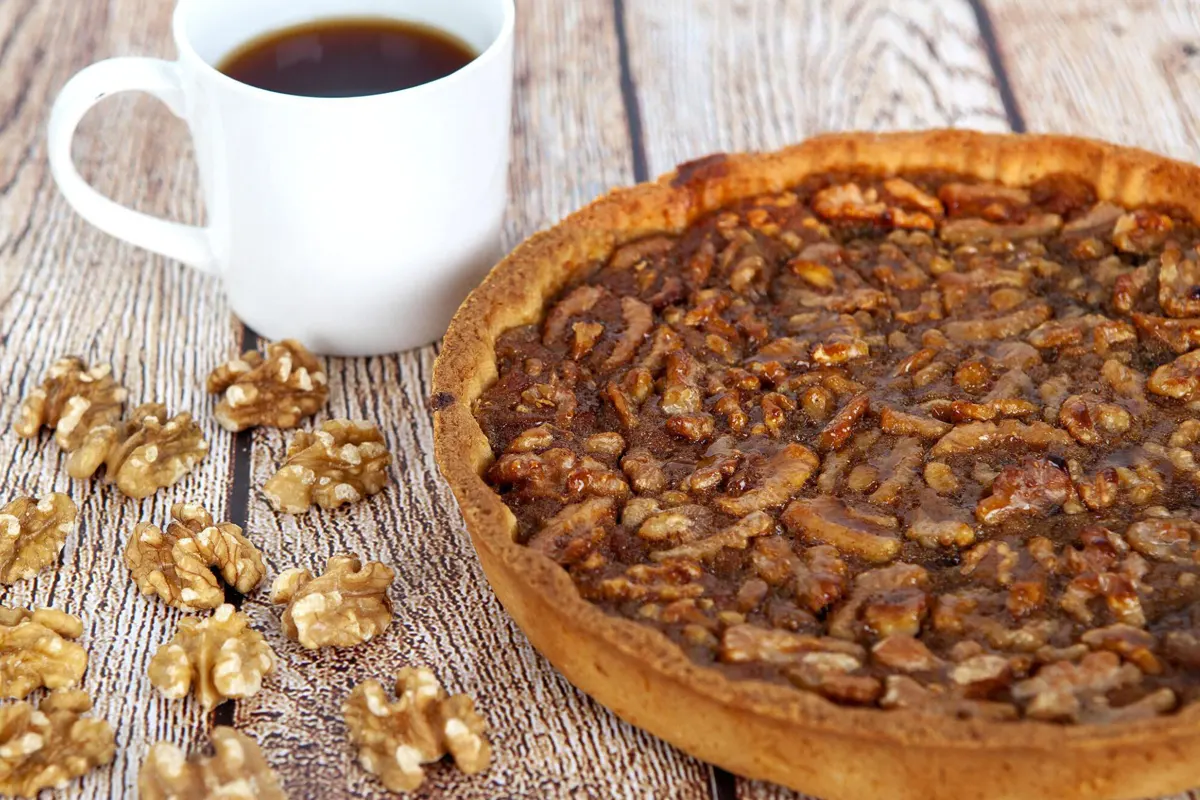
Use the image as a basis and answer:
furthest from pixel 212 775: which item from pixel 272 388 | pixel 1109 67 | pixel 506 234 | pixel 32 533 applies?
pixel 1109 67

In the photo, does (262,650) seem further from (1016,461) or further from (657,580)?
(1016,461)

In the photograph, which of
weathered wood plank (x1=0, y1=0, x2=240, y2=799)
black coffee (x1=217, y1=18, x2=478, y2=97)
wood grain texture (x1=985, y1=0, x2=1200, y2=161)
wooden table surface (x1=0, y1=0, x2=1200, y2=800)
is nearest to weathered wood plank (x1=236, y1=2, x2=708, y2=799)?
wooden table surface (x1=0, y1=0, x2=1200, y2=800)

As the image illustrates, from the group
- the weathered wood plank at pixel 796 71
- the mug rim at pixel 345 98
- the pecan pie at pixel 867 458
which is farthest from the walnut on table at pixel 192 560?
the weathered wood plank at pixel 796 71

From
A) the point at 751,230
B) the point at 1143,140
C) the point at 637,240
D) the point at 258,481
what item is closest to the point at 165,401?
the point at 258,481

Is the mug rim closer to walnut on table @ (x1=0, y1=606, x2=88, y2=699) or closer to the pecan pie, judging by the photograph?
the pecan pie

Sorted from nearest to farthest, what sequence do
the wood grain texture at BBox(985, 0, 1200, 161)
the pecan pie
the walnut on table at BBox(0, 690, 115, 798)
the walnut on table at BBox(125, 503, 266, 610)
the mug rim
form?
1. the pecan pie
2. the walnut on table at BBox(0, 690, 115, 798)
3. the walnut on table at BBox(125, 503, 266, 610)
4. the mug rim
5. the wood grain texture at BBox(985, 0, 1200, 161)

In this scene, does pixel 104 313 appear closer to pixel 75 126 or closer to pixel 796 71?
pixel 75 126
